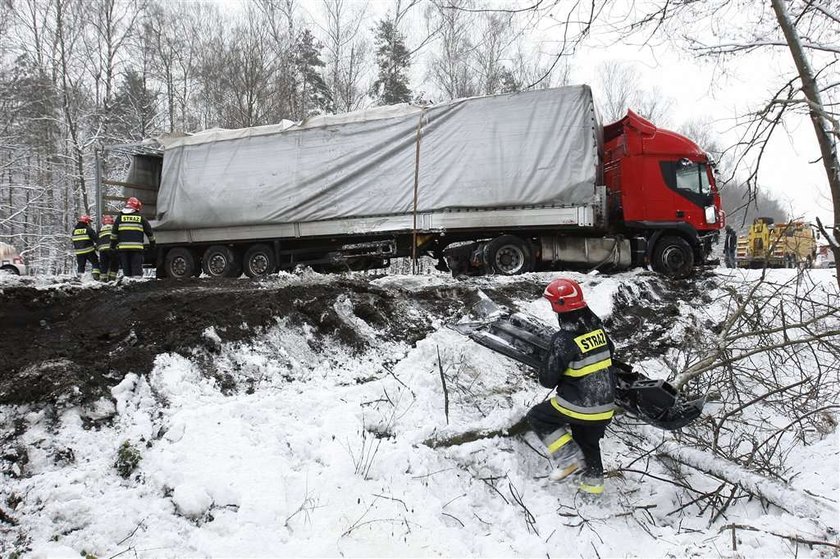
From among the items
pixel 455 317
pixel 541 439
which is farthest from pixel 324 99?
pixel 541 439

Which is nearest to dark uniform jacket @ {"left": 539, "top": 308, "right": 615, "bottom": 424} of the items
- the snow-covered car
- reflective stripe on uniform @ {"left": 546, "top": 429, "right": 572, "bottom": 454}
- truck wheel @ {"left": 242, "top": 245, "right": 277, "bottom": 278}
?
reflective stripe on uniform @ {"left": 546, "top": 429, "right": 572, "bottom": 454}

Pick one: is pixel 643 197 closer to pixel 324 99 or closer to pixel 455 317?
pixel 455 317

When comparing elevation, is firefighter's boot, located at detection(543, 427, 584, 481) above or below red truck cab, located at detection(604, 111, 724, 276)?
below

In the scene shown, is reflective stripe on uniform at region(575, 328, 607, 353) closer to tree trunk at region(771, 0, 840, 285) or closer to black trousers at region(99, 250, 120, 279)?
tree trunk at region(771, 0, 840, 285)

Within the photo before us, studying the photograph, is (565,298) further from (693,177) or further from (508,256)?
(693,177)

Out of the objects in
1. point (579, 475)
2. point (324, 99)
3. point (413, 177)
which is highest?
point (324, 99)

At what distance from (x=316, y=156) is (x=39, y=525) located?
765cm

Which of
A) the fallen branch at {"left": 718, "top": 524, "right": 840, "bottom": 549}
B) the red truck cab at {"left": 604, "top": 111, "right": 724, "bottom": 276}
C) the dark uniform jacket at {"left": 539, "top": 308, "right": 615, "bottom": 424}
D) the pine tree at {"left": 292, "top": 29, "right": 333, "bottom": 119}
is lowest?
the fallen branch at {"left": 718, "top": 524, "right": 840, "bottom": 549}

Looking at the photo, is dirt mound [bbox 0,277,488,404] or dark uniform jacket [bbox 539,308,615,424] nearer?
dirt mound [bbox 0,277,488,404]

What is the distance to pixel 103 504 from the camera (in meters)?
2.60

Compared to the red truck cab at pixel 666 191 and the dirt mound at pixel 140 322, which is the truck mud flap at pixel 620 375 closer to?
the dirt mound at pixel 140 322

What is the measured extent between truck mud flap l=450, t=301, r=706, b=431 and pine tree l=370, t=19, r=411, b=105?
19842mm

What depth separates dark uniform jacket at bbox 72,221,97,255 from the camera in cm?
986

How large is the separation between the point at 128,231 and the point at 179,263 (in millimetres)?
1925
